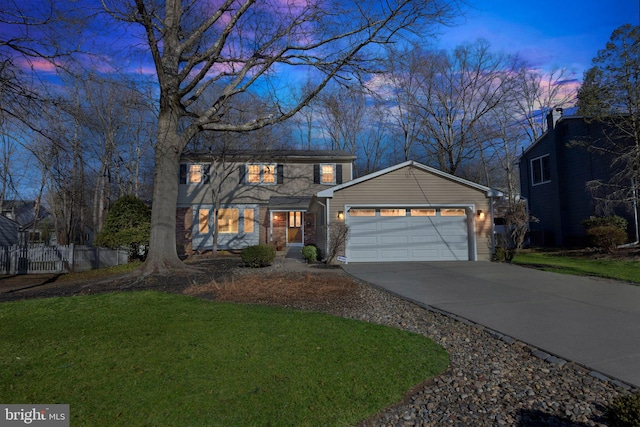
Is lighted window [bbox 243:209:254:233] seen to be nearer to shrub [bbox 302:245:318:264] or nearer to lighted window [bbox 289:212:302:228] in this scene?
lighted window [bbox 289:212:302:228]

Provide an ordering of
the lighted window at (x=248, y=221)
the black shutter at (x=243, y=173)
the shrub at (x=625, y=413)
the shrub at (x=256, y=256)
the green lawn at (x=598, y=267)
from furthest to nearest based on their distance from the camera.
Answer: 1. the black shutter at (x=243, y=173)
2. the lighted window at (x=248, y=221)
3. the shrub at (x=256, y=256)
4. the green lawn at (x=598, y=267)
5. the shrub at (x=625, y=413)

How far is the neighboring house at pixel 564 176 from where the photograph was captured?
17.2 metres

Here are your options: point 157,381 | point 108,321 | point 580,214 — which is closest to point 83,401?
point 157,381

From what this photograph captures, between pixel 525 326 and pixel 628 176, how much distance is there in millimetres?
13535

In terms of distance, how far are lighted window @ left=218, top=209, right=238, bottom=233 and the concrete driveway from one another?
34.6ft

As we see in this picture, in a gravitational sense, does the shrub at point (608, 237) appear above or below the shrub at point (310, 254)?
above

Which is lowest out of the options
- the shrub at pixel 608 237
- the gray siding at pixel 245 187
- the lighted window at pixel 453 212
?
the shrub at pixel 608 237

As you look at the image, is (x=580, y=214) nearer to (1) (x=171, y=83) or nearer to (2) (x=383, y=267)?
(2) (x=383, y=267)

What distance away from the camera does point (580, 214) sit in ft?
59.2

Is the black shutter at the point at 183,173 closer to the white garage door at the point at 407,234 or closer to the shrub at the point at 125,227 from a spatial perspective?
the shrub at the point at 125,227

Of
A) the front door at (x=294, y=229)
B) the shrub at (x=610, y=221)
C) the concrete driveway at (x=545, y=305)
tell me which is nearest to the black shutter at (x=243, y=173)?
the front door at (x=294, y=229)

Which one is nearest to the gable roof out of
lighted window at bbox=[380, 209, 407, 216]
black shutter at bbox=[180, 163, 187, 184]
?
lighted window at bbox=[380, 209, 407, 216]

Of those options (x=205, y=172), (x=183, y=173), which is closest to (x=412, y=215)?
(x=205, y=172)

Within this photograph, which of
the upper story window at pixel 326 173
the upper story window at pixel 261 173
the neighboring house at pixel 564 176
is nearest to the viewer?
the neighboring house at pixel 564 176
